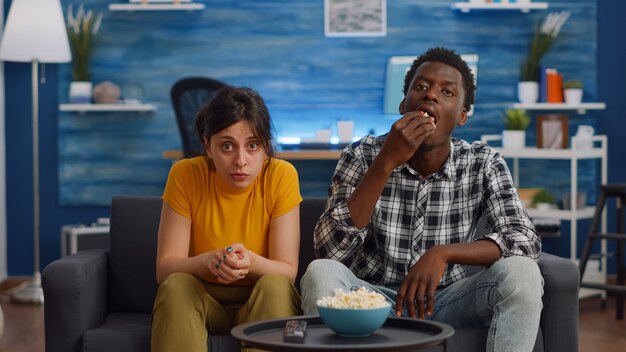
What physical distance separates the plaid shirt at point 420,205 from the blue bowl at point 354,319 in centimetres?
68

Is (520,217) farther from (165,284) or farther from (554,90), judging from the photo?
(554,90)

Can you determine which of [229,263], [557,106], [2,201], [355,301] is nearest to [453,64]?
[229,263]

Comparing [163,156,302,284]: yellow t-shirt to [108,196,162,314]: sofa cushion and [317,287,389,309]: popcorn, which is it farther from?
[317,287,389,309]: popcorn

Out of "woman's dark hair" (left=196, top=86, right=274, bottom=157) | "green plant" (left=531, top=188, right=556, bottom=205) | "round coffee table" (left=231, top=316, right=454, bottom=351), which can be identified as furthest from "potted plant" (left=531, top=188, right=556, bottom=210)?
"round coffee table" (left=231, top=316, right=454, bottom=351)

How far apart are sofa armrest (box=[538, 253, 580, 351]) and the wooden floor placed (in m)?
1.50

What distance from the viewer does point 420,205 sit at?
2652 mm

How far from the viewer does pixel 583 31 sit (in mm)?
5664

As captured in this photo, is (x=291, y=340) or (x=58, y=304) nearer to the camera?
(x=291, y=340)

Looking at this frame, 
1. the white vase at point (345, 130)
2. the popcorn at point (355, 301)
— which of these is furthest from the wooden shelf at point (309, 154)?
the popcorn at point (355, 301)

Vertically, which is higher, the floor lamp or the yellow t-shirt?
the floor lamp

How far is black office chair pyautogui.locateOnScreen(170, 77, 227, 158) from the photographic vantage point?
17.2 feet

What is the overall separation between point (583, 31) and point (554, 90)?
17.7 inches

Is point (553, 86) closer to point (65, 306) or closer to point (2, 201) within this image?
point (2, 201)

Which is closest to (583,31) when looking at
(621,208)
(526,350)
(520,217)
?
(621,208)
